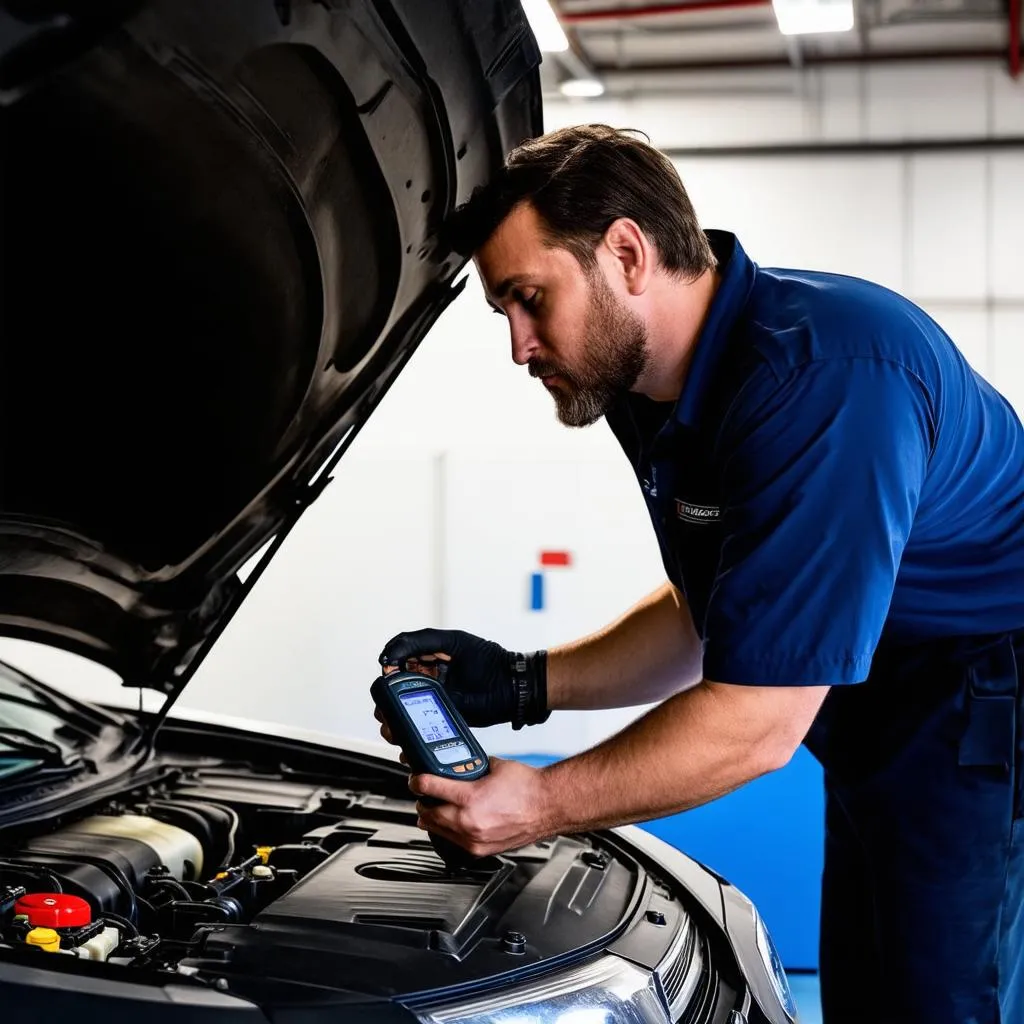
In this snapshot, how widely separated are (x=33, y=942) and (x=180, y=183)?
0.84m

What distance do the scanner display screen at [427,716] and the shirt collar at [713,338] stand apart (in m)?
0.48

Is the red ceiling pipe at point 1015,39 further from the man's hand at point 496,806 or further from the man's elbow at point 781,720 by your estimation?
the man's hand at point 496,806

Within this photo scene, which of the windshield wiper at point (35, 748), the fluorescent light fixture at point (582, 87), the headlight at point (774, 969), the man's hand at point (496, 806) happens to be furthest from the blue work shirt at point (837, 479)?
the fluorescent light fixture at point (582, 87)

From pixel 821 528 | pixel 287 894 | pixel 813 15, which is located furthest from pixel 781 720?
pixel 813 15

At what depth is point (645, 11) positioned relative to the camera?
5.32m

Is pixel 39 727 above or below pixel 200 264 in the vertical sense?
below

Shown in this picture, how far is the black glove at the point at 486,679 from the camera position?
185cm

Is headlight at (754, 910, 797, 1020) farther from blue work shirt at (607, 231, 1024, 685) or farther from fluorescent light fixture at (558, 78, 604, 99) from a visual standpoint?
fluorescent light fixture at (558, 78, 604, 99)

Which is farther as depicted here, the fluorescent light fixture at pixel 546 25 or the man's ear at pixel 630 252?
the fluorescent light fixture at pixel 546 25

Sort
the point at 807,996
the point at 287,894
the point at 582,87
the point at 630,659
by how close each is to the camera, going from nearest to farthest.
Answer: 1. the point at 287,894
2. the point at 630,659
3. the point at 807,996
4. the point at 582,87

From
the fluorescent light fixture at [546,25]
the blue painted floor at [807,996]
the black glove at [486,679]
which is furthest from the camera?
the fluorescent light fixture at [546,25]

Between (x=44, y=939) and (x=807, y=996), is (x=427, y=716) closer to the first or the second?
(x=44, y=939)

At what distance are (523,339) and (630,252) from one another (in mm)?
172

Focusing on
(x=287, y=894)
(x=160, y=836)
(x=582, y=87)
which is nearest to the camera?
(x=287, y=894)
